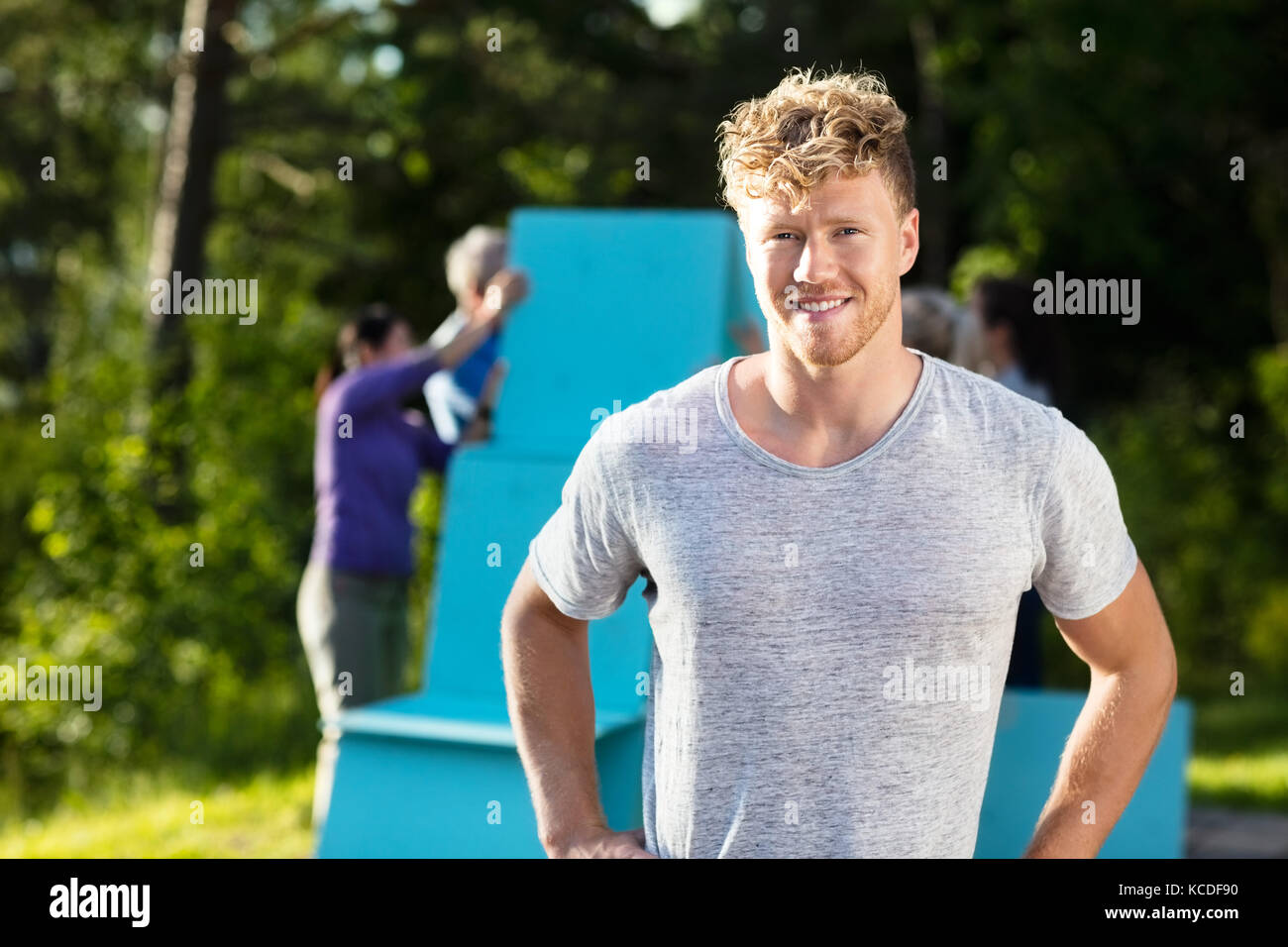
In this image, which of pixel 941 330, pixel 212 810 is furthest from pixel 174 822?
pixel 941 330

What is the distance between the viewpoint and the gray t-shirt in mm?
1646

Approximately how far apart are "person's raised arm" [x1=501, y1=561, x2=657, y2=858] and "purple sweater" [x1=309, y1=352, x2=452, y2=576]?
250 cm

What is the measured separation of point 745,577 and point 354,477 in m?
2.91

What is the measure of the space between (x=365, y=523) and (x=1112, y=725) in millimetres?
2967

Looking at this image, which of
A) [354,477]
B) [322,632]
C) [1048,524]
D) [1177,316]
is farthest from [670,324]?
[1177,316]

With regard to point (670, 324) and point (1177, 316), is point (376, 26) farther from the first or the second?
point (670, 324)

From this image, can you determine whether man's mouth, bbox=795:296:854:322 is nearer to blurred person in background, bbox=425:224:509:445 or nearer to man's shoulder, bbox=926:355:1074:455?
man's shoulder, bbox=926:355:1074:455

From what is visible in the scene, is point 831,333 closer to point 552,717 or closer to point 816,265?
point 816,265

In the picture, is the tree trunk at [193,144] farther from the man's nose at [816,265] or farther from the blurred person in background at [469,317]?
the man's nose at [816,265]

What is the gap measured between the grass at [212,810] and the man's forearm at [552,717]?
3127 millimetres

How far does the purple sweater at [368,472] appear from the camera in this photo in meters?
4.31

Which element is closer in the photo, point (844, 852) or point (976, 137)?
point (844, 852)

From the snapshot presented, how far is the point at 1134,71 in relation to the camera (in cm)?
962
